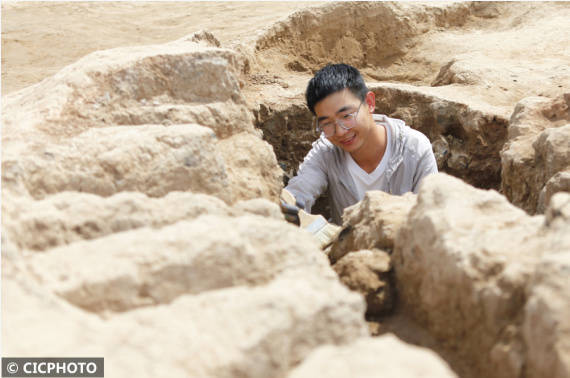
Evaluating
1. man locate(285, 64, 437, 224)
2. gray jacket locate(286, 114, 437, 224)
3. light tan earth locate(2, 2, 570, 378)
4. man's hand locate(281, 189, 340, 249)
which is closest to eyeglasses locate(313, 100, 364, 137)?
man locate(285, 64, 437, 224)

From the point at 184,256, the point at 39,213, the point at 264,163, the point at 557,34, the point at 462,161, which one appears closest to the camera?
the point at 184,256

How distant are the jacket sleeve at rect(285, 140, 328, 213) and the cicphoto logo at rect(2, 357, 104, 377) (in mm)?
2072

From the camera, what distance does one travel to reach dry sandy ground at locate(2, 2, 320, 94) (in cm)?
561

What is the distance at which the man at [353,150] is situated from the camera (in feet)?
9.87

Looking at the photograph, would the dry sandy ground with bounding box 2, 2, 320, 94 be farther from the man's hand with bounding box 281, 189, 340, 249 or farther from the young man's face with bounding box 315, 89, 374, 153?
the man's hand with bounding box 281, 189, 340, 249

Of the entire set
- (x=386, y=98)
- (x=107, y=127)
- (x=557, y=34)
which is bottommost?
(x=386, y=98)

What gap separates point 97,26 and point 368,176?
488cm

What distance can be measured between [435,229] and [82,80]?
1.26 metres

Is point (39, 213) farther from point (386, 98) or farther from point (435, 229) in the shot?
point (386, 98)

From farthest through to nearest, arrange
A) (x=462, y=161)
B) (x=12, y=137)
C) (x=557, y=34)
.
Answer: (x=557, y=34)
(x=462, y=161)
(x=12, y=137)

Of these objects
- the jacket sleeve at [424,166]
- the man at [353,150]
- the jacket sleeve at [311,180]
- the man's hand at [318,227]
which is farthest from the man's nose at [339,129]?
the man's hand at [318,227]

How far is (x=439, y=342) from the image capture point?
1.45 meters

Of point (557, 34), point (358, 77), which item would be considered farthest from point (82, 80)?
point (557, 34)

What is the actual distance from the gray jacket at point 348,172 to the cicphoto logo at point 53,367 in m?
2.09
